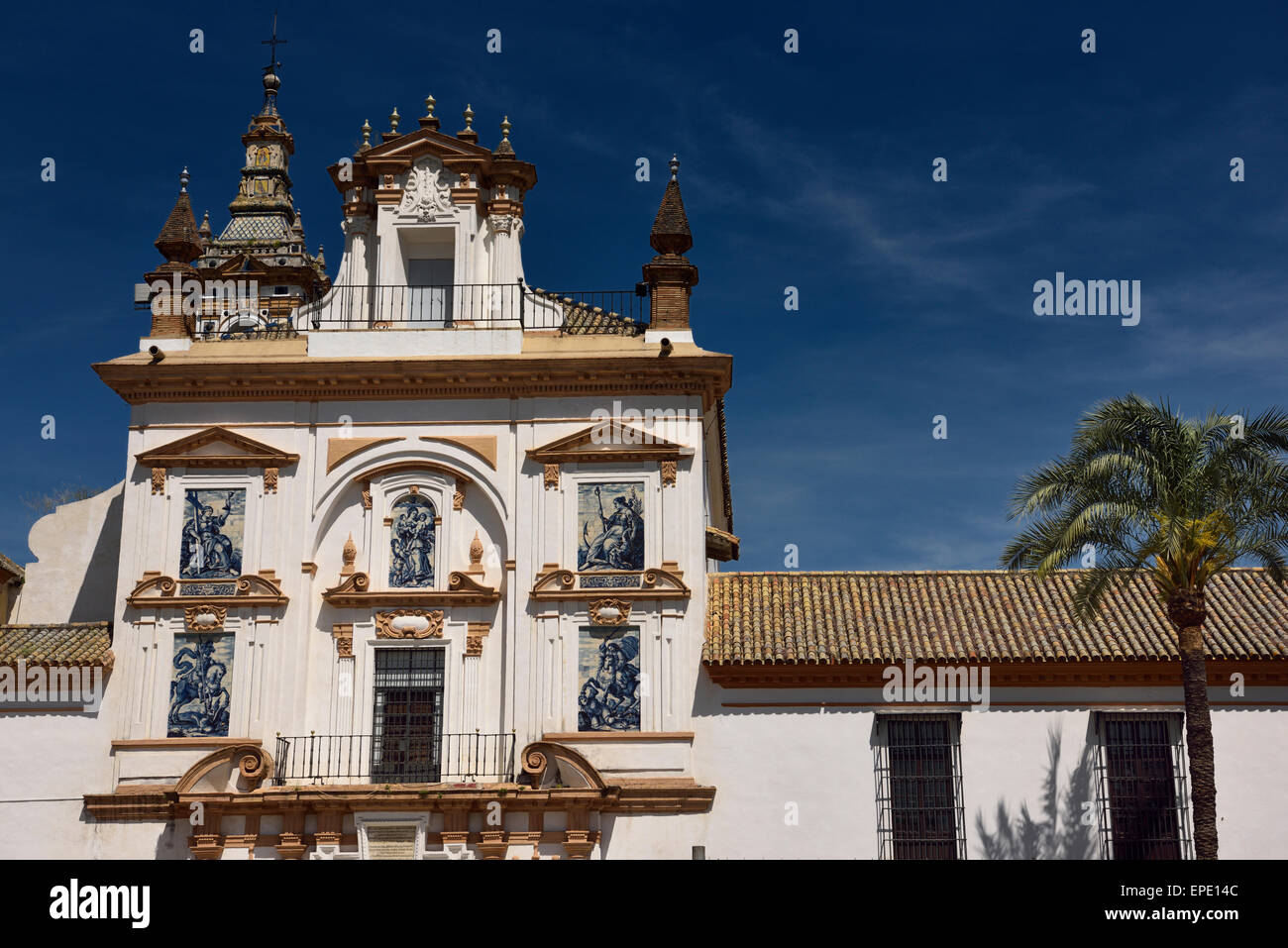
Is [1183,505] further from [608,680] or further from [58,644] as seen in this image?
[58,644]

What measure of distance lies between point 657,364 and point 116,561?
10744 mm

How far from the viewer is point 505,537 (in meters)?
24.6

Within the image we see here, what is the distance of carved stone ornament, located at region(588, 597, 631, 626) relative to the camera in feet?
78.7

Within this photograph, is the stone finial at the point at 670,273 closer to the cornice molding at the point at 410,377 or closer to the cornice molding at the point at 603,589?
the cornice molding at the point at 410,377

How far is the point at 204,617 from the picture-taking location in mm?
24312

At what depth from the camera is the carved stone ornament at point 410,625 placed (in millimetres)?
24281

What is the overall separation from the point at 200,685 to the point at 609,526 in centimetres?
709

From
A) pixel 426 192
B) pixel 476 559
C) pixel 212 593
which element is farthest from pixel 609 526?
→ pixel 426 192

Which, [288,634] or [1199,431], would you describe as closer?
[1199,431]

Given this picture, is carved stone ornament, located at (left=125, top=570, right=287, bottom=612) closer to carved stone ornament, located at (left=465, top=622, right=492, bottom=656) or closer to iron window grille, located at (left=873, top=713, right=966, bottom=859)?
carved stone ornament, located at (left=465, top=622, right=492, bottom=656)

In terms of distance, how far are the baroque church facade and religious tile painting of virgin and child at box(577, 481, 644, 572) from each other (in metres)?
0.05

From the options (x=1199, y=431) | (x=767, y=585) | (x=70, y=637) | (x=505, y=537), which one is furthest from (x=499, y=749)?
(x=1199, y=431)

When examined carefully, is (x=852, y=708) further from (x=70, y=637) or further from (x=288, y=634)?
(x=70, y=637)

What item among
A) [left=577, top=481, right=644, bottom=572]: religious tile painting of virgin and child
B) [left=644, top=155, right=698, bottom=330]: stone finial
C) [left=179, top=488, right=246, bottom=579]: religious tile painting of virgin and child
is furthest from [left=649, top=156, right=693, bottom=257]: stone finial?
[left=179, top=488, right=246, bottom=579]: religious tile painting of virgin and child
